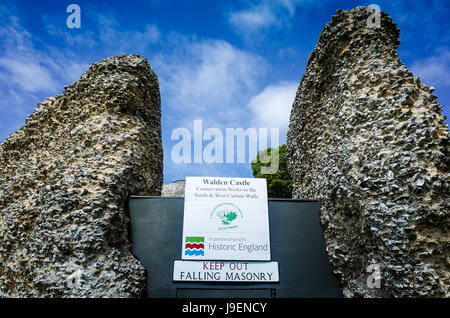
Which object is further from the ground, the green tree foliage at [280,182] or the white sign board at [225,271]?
the green tree foliage at [280,182]

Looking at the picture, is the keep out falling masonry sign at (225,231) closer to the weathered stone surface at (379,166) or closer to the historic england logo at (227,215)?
the historic england logo at (227,215)

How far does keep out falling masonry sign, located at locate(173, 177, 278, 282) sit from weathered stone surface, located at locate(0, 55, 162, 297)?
3.12ft

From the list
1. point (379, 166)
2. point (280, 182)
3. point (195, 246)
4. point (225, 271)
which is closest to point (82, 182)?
point (195, 246)

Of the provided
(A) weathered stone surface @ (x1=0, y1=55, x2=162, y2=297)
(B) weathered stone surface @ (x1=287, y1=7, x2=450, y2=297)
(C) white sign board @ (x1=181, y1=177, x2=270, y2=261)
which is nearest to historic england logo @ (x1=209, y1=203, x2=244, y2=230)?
(C) white sign board @ (x1=181, y1=177, x2=270, y2=261)

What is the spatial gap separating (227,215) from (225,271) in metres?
0.92

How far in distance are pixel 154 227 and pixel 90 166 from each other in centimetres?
154

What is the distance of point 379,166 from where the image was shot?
3.92m

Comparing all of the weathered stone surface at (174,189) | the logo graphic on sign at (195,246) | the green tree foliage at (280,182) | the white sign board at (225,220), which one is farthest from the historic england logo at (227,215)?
the weathered stone surface at (174,189)

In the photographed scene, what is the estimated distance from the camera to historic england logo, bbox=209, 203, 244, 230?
4777mm

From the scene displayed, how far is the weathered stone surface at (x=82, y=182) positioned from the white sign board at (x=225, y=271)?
2.23ft

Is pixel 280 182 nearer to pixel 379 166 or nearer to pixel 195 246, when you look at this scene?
pixel 195 246

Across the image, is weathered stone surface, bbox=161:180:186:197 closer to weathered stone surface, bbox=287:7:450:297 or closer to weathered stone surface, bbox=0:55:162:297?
weathered stone surface, bbox=0:55:162:297

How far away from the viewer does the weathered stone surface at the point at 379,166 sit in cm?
339
